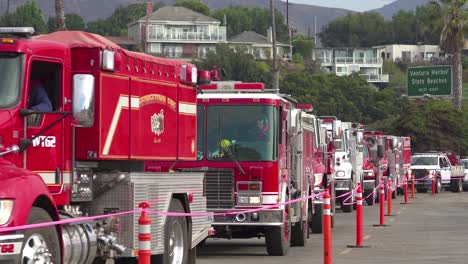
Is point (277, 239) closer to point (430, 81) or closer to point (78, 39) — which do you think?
point (78, 39)

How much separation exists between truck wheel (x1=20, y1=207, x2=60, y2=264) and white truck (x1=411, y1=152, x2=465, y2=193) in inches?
1749

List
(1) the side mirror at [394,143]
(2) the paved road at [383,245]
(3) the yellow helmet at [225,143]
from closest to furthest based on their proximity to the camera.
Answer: (2) the paved road at [383,245], (3) the yellow helmet at [225,143], (1) the side mirror at [394,143]

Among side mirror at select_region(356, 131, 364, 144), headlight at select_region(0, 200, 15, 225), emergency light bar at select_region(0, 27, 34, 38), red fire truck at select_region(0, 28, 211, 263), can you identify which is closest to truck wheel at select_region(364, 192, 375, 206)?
side mirror at select_region(356, 131, 364, 144)

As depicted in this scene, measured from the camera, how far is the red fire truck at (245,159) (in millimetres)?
20266

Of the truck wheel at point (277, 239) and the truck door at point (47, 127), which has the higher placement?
the truck door at point (47, 127)

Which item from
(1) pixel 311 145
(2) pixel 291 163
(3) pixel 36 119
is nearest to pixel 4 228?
(3) pixel 36 119

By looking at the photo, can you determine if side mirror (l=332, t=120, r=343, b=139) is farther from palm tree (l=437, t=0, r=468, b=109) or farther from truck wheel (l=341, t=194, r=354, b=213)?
palm tree (l=437, t=0, r=468, b=109)

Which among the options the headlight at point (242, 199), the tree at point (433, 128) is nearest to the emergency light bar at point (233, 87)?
the headlight at point (242, 199)

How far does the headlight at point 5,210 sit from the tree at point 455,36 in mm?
71060

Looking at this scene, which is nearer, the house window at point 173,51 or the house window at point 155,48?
the house window at point 155,48

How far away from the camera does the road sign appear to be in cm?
8112

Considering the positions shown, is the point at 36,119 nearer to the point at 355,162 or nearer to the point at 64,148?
the point at 64,148

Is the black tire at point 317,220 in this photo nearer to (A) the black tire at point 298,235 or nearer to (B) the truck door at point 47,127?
(A) the black tire at point 298,235

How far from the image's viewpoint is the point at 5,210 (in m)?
10.6
